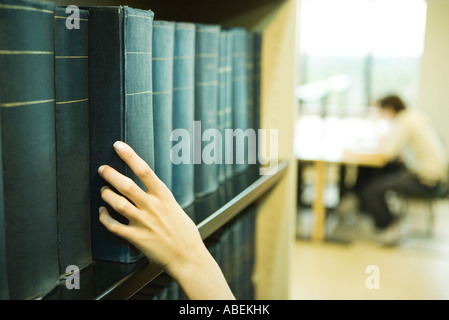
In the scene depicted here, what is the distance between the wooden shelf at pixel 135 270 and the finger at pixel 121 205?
0.07 meters

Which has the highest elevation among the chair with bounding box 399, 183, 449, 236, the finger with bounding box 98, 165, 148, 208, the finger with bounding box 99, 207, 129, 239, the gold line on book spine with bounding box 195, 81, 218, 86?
the gold line on book spine with bounding box 195, 81, 218, 86

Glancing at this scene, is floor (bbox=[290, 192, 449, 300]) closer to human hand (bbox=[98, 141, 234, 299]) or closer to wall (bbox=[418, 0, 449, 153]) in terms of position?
wall (bbox=[418, 0, 449, 153])

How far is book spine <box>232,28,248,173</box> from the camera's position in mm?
1061

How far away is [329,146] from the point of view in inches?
161

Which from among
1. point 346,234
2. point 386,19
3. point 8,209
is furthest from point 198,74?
point 386,19

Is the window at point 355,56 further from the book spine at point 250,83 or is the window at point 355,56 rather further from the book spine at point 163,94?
the book spine at point 163,94

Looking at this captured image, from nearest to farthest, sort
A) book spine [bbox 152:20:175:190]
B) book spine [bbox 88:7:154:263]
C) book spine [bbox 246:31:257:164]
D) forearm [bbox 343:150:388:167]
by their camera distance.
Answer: book spine [bbox 88:7:154:263], book spine [bbox 152:20:175:190], book spine [bbox 246:31:257:164], forearm [bbox 343:150:388:167]

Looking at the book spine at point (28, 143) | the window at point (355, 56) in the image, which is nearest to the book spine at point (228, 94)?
the book spine at point (28, 143)

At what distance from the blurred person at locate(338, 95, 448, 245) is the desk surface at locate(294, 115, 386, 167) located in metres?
0.06

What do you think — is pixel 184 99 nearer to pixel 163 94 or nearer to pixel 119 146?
pixel 163 94

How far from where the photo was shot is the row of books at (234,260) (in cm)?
89

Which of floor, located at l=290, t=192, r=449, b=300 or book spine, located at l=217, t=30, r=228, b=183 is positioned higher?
book spine, located at l=217, t=30, r=228, b=183

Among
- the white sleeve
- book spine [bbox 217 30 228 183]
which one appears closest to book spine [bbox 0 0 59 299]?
book spine [bbox 217 30 228 183]

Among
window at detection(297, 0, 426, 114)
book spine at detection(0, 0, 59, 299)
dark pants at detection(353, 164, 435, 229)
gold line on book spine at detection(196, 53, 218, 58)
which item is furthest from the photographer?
window at detection(297, 0, 426, 114)
